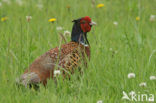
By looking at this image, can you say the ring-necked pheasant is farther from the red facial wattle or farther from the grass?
the red facial wattle

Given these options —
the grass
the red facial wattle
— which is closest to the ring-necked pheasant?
the grass

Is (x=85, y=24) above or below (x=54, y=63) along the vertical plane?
above

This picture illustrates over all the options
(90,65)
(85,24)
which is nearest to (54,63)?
(90,65)

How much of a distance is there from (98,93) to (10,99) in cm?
96

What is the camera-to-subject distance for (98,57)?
5012mm

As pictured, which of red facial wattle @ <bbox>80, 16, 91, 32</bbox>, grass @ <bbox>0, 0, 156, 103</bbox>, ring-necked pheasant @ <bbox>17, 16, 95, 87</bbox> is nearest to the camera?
grass @ <bbox>0, 0, 156, 103</bbox>

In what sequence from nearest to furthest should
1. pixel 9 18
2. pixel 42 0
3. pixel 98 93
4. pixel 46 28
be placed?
pixel 98 93, pixel 46 28, pixel 9 18, pixel 42 0

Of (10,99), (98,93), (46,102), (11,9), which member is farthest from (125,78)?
(11,9)

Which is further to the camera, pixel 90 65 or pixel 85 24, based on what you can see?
pixel 85 24

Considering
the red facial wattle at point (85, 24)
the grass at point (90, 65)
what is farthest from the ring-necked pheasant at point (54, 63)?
the red facial wattle at point (85, 24)

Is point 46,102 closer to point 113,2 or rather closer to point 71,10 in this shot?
point 71,10

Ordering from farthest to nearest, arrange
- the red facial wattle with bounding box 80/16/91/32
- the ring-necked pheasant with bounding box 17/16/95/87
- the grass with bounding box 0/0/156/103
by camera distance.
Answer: the red facial wattle with bounding box 80/16/91/32
the ring-necked pheasant with bounding box 17/16/95/87
the grass with bounding box 0/0/156/103

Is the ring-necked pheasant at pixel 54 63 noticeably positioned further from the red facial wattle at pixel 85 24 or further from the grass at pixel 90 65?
the red facial wattle at pixel 85 24

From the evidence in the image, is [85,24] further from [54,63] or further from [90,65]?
[54,63]
